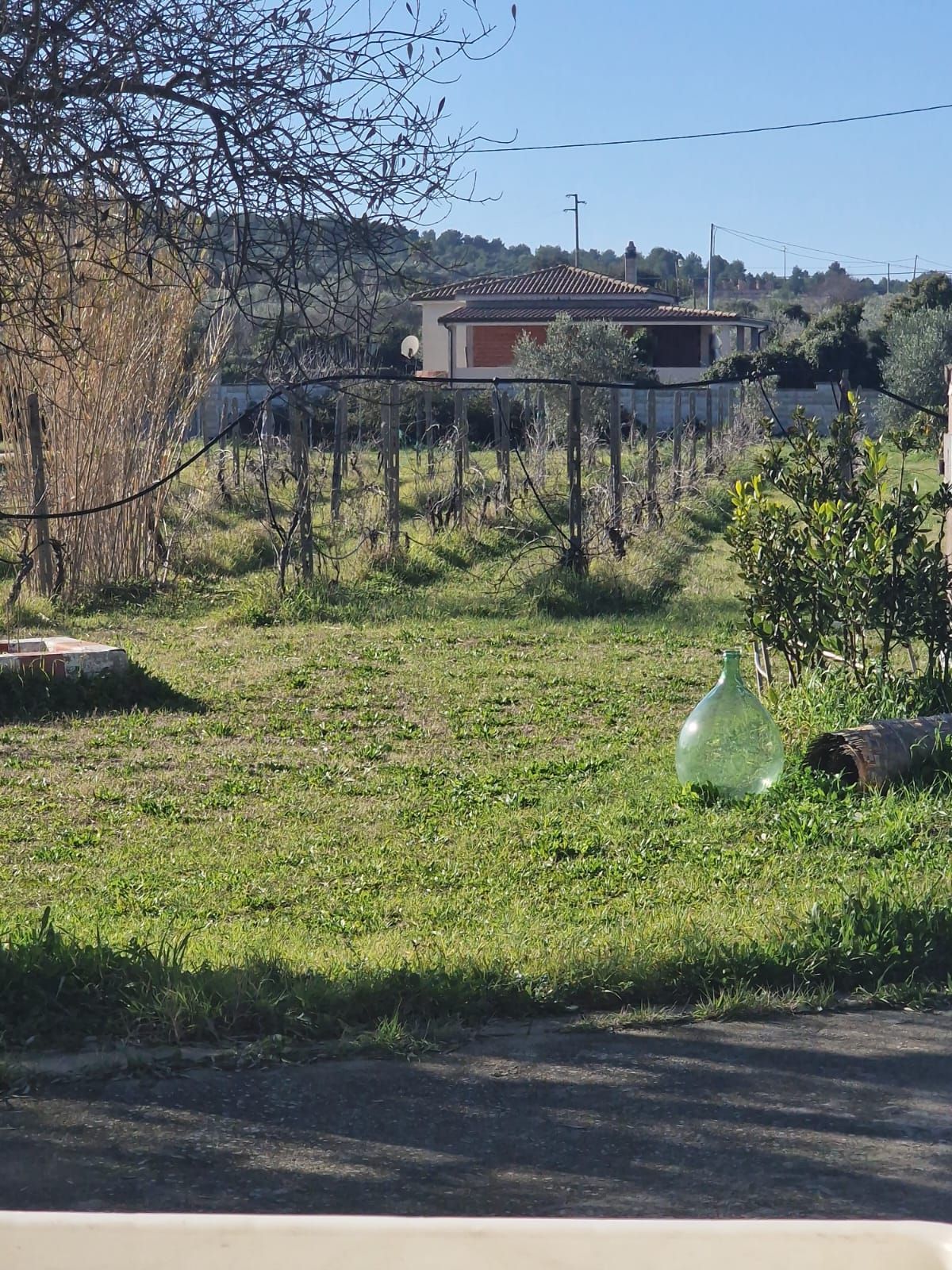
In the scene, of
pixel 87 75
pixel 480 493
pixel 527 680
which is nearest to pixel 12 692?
pixel 527 680

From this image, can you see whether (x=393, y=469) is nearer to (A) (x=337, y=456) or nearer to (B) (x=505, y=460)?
(A) (x=337, y=456)

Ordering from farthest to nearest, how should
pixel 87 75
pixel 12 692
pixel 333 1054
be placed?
1. pixel 12 692
2. pixel 87 75
3. pixel 333 1054

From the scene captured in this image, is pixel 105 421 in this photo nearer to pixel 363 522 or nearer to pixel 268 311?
pixel 363 522

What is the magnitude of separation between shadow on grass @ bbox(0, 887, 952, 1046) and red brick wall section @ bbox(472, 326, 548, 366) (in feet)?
163

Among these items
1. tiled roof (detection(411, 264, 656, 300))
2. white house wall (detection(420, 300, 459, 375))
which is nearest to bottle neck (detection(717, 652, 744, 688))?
tiled roof (detection(411, 264, 656, 300))

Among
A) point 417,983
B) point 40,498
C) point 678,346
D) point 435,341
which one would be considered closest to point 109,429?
point 40,498

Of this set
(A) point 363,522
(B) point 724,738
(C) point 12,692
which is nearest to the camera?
(B) point 724,738

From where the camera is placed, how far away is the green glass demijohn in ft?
19.7

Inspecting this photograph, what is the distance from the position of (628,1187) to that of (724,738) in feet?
11.1

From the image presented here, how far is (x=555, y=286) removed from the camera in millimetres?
55969

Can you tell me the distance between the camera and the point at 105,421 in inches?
481

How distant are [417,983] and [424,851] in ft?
6.27

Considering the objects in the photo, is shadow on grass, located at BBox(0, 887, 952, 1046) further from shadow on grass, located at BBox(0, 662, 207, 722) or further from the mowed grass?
shadow on grass, located at BBox(0, 662, 207, 722)

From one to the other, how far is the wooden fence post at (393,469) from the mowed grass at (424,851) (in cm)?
260
